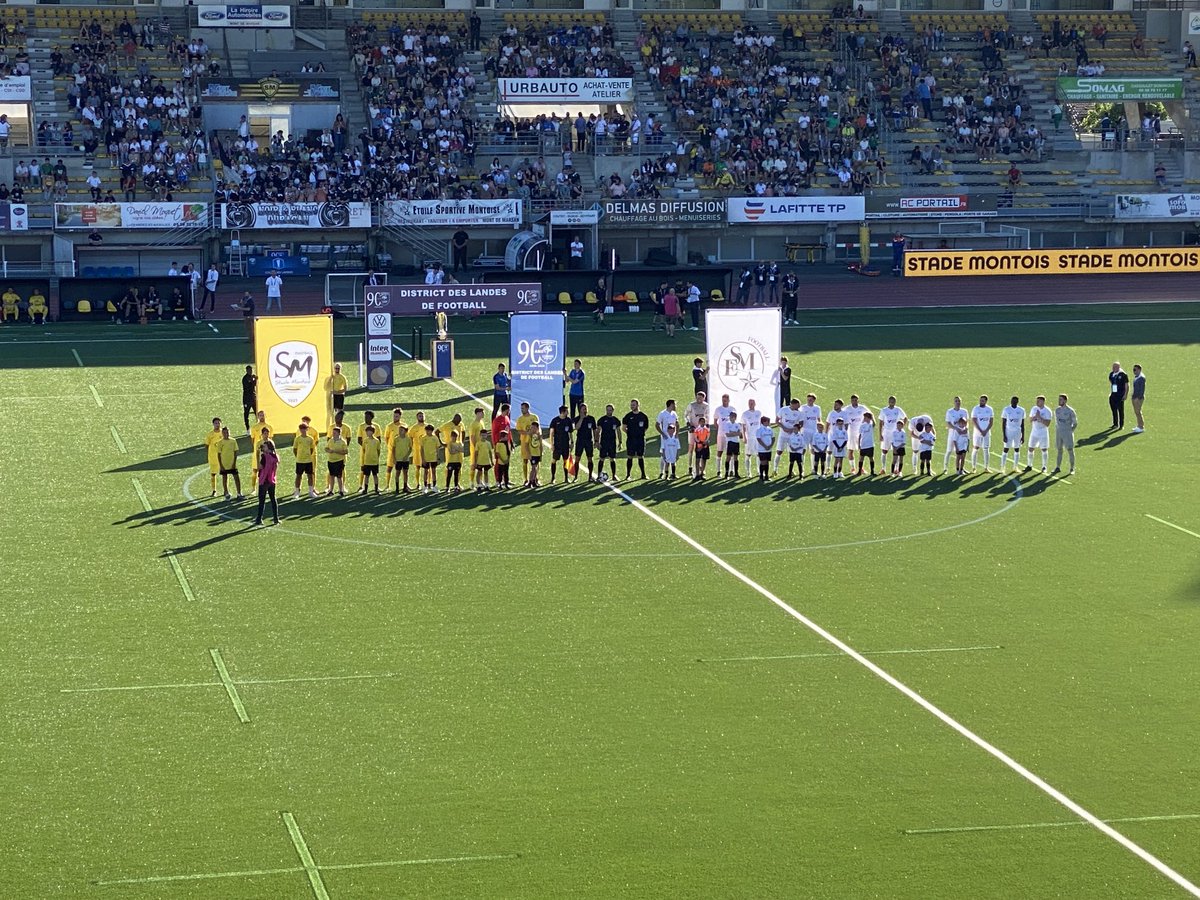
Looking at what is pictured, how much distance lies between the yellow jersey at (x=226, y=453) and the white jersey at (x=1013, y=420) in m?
12.3

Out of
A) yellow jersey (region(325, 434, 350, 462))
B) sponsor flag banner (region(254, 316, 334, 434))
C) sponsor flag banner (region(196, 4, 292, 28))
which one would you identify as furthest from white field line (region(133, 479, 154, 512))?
sponsor flag banner (region(196, 4, 292, 28))

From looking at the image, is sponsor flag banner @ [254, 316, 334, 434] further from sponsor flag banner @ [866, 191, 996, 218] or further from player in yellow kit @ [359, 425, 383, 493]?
sponsor flag banner @ [866, 191, 996, 218]

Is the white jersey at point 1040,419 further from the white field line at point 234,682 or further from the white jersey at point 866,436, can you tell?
the white field line at point 234,682

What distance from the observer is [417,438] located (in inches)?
1088

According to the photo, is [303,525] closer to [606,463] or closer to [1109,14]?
[606,463]

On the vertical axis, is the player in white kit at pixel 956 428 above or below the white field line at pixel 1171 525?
above

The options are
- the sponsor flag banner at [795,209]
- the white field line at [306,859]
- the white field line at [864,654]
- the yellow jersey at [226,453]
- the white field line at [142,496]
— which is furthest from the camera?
the sponsor flag banner at [795,209]

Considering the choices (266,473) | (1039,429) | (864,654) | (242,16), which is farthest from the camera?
(242,16)

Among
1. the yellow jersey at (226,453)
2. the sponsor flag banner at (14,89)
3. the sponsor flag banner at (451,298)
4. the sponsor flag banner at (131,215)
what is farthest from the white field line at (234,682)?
the sponsor flag banner at (14,89)

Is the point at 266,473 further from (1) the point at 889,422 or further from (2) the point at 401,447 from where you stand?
(1) the point at 889,422

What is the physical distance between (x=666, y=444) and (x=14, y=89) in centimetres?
3875

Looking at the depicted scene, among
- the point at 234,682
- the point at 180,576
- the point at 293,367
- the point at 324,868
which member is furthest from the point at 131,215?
the point at 324,868

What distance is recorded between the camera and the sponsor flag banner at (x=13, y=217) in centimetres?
5378

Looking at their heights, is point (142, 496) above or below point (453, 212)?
below
